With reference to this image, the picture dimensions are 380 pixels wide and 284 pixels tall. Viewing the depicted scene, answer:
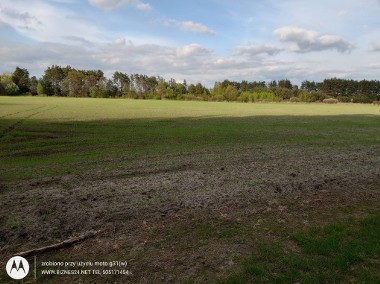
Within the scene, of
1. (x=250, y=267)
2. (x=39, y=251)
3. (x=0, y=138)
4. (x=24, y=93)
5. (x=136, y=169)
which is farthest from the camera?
(x=24, y=93)

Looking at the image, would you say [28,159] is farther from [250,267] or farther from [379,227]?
[379,227]

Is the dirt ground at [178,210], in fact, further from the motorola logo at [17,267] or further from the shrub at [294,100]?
the shrub at [294,100]

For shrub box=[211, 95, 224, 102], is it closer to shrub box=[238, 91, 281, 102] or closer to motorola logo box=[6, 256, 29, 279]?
shrub box=[238, 91, 281, 102]

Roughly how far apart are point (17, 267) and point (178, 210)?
165 inches

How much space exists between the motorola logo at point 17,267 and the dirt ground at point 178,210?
33 cm

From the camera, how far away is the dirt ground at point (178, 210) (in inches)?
265

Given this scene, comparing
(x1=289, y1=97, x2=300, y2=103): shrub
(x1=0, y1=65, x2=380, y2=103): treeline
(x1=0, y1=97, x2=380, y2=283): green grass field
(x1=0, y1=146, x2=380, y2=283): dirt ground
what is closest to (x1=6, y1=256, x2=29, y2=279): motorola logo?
(x1=0, y1=97, x2=380, y2=283): green grass field

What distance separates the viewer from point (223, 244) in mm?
7156

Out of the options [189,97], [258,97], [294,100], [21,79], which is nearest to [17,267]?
[189,97]

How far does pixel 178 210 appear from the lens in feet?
30.0

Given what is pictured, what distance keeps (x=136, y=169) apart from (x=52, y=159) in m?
5.21

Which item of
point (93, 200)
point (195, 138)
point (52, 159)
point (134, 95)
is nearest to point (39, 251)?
point (93, 200)

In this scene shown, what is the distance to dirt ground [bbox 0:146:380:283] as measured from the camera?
6.74m

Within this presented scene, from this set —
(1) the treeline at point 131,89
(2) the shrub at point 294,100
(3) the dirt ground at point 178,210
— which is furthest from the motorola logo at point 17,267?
(2) the shrub at point 294,100
